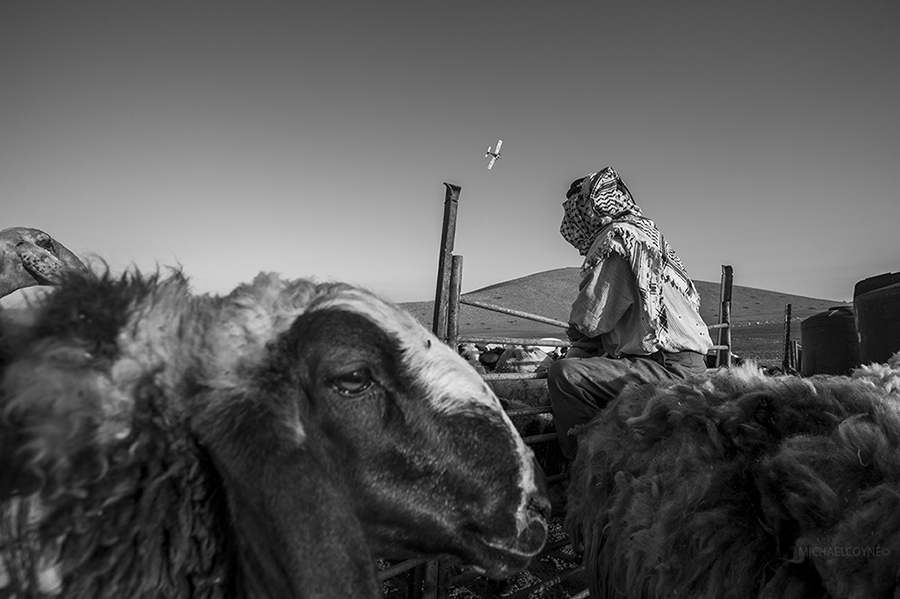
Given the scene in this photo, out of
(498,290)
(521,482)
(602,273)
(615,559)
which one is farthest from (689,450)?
(498,290)

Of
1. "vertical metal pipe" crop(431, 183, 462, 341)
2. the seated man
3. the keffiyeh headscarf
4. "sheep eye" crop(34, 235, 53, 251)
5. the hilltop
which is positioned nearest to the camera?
the seated man

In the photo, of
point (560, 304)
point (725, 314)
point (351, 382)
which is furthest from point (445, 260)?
point (560, 304)

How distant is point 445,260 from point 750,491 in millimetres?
2288

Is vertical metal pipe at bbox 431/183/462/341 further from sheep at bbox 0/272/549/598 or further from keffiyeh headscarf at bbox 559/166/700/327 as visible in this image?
sheep at bbox 0/272/549/598

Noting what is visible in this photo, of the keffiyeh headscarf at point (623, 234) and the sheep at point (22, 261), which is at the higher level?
the keffiyeh headscarf at point (623, 234)

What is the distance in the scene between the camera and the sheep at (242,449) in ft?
3.77

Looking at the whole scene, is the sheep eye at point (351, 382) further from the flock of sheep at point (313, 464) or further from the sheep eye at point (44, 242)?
the sheep eye at point (44, 242)

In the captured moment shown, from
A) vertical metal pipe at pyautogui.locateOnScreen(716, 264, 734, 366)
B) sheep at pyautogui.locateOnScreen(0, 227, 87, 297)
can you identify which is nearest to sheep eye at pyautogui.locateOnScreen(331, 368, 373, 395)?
sheep at pyautogui.locateOnScreen(0, 227, 87, 297)

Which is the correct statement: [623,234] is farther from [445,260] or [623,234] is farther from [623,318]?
[445,260]

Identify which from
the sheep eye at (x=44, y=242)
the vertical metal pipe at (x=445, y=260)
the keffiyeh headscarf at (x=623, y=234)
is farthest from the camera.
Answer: the sheep eye at (x=44, y=242)

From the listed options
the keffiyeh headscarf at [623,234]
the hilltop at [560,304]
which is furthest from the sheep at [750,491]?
the hilltop at [560,304]

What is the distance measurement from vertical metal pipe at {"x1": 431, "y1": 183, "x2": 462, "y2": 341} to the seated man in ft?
2.83

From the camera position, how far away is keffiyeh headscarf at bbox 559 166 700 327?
330 centimetres

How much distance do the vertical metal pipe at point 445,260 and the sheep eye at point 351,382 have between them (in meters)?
1.96
